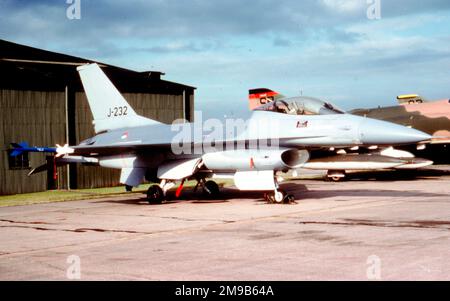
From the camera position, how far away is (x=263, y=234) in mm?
9078

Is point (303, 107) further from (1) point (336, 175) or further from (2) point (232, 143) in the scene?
(1) point (336, 175)

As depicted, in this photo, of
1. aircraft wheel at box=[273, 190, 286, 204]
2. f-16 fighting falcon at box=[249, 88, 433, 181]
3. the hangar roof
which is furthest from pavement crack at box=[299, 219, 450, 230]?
the hangar roof

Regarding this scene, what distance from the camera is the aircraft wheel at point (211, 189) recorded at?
56.1ft

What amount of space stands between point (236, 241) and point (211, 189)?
8.75 meters

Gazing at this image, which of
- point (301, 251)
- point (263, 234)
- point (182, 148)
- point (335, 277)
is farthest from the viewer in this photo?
point (182, 148)

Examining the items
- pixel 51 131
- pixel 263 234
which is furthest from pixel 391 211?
pixel 51 131

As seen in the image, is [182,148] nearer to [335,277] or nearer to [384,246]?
[384,246]

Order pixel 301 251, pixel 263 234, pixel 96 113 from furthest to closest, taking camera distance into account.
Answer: pixel 96 113, pixel 263 234, pixel 301 251

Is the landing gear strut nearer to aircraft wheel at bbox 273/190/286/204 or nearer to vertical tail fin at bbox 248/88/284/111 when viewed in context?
vertical tail fin at bbox 248/88/284/111

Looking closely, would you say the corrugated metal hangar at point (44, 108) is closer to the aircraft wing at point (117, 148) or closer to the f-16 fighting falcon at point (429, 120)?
the aircraft wing at point (117, 148)

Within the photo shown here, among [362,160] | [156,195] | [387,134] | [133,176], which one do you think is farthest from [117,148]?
[362,160]

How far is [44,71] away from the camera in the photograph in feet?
74.7

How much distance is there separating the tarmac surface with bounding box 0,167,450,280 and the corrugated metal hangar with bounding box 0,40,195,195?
7279 millimetres

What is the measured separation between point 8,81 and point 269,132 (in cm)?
1238
